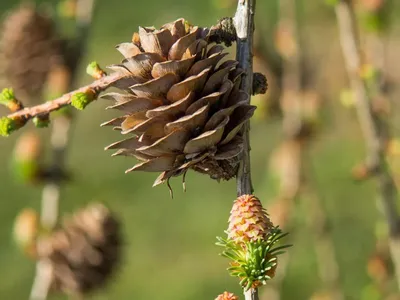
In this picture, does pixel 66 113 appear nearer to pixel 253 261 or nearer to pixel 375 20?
pixel 375 20

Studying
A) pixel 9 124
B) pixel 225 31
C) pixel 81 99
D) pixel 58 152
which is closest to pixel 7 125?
pixel 9 124

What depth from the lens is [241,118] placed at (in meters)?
0.69

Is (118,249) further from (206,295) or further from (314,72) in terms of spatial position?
(206,295)

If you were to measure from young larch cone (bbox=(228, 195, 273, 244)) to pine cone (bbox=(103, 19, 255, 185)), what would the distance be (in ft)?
0.17

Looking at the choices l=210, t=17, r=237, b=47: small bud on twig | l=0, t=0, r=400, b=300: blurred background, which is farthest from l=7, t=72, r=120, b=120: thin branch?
l=0, t=0, r=400, b=300: blurred background

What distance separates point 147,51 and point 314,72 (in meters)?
1.15

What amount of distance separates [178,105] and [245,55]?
0.08 m

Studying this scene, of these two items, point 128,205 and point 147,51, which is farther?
point 128,205

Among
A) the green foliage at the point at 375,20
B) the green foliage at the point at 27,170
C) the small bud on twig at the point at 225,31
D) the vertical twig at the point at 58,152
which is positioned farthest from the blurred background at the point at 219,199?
the small bud on twig at the point at 225,31

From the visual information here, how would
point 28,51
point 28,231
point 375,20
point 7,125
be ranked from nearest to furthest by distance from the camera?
point 7,125
point 375,20
point 28,231
point 28,51

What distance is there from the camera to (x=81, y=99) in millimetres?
707

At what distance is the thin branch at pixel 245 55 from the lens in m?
0.69

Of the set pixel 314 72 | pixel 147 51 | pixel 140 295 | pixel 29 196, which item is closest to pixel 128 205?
pixel 29 196

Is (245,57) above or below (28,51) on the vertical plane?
below
